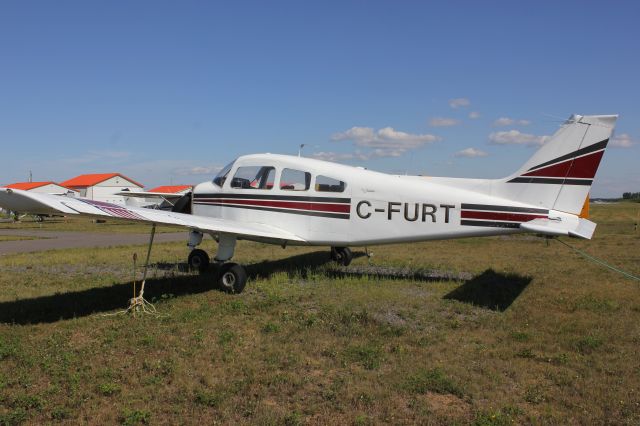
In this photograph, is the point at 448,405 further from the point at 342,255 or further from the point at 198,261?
the point at 198,261

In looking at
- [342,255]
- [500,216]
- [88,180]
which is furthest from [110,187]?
[500,216]

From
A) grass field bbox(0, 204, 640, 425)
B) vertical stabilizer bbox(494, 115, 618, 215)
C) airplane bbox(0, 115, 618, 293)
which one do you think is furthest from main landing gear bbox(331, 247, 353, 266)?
vertical stabilizer bbox(494, 115, 618, 215)

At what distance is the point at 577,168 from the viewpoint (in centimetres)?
883

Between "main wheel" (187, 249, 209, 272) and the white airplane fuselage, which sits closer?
A: the white airplane fuselage

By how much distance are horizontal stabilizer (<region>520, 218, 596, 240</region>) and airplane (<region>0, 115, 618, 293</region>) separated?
0.06ft

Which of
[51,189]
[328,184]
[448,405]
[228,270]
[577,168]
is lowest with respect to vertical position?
→ [448,405]

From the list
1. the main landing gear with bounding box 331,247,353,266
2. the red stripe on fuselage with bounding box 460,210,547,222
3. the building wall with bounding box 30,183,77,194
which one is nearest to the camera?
the red stripe on fuselage with bounding box 460,210,547,222

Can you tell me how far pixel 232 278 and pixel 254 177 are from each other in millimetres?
2718

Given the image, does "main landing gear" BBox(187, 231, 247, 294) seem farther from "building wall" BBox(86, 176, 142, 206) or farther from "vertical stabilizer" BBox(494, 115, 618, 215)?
"building wall" BBox(86, 176, 142, 206)

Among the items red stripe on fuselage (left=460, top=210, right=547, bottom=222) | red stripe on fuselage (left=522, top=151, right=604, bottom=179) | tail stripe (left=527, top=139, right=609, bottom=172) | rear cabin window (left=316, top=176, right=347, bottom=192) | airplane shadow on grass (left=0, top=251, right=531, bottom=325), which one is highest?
tail stripe (left=527, top=139, right=609, bottom=172)

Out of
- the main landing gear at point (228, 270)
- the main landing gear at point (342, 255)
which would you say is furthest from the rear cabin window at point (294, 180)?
the main landing gear at point (342, 255)

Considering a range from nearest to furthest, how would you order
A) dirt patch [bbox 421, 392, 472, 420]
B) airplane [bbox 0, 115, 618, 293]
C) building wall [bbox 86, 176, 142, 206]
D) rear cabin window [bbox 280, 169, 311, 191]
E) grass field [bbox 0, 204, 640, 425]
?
dirt patch [bbox 421, 392, 472, 420] < grass field [bbox 0, 204, 640, 425] < airplane [bbox 0, 115, 618, 293] < rear cabin window [bbox 280, 169, 311, 191] < building wall [bbox 86, 176, 142, 206]

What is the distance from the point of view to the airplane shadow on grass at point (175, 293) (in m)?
8.11

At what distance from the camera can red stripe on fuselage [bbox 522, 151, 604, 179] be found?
28.5ft
